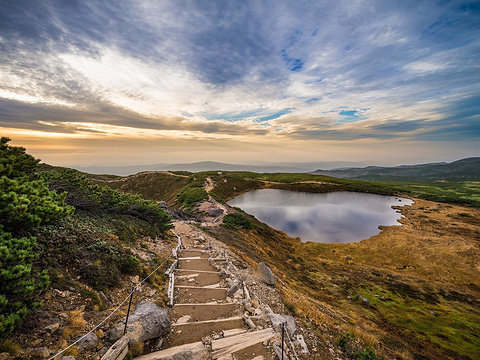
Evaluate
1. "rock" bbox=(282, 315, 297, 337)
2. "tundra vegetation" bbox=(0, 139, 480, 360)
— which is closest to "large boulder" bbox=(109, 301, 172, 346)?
"tundra vegetation" bbox=(0, 139, 480, 360)

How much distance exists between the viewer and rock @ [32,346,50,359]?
3.82 meters

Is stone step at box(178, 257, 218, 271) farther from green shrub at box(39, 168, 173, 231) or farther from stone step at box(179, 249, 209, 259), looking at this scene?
green shrub at box(39, 168, 173, 231)

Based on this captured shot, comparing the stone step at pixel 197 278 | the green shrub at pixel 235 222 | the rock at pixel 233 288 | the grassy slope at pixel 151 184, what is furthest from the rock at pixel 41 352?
the grassy slope at pixel 151 184

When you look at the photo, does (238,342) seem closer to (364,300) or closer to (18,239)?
(18,239)

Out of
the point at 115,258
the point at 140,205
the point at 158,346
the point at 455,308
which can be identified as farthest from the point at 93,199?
the point at 455,308

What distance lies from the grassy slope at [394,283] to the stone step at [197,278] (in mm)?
4384

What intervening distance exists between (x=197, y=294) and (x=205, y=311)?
1385mm

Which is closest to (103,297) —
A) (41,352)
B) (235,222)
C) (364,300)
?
(41,352)

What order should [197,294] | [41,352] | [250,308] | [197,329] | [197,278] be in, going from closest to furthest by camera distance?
[41,352], [197,329], [250,308], [197,294], [197,278]

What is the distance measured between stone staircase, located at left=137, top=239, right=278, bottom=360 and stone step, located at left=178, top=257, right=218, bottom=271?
1509 millimetres

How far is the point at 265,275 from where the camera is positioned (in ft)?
40.5

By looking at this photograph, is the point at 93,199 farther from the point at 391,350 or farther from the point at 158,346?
the point at 391,350

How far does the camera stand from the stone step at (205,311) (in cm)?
752

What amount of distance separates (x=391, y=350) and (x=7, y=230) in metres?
18.9
